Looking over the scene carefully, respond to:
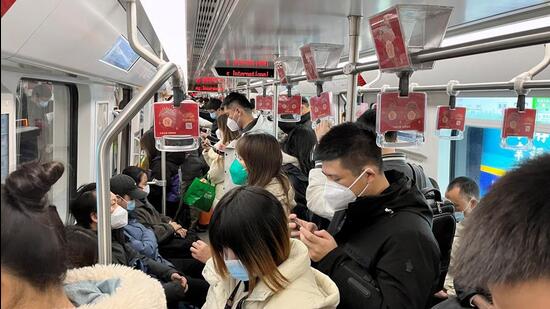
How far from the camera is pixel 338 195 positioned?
197cm

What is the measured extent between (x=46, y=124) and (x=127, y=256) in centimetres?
108

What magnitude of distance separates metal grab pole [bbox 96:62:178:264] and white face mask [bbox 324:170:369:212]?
34.6 inches

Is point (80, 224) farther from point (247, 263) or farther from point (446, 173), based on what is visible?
point (446, 173)

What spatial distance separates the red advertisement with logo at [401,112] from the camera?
188 centimetres

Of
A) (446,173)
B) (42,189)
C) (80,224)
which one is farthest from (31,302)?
(446,173)

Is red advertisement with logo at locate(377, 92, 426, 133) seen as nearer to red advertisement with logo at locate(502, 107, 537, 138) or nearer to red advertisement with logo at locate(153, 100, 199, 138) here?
red advertisement with logo at locate(153, 100, 199, 138)

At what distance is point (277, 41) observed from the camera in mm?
4242

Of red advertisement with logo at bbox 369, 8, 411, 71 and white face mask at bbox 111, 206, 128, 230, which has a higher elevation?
red advertisement with logo at bbox 369, 8, 411, 71

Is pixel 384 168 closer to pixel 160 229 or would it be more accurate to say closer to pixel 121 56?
pixel 160 229

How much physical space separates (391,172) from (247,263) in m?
0.82

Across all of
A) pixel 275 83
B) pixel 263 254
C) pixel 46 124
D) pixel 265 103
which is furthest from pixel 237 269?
pixel 265 103

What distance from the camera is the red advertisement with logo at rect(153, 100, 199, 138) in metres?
1.70

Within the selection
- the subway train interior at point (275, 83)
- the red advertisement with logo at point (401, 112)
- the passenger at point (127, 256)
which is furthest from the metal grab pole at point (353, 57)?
the passenger at point (127, 256)

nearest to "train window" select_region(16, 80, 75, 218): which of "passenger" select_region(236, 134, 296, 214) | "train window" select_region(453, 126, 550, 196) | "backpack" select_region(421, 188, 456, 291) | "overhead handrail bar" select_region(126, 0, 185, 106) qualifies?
"overhead handrail bar" select_region(126, 0, 185, 106)
